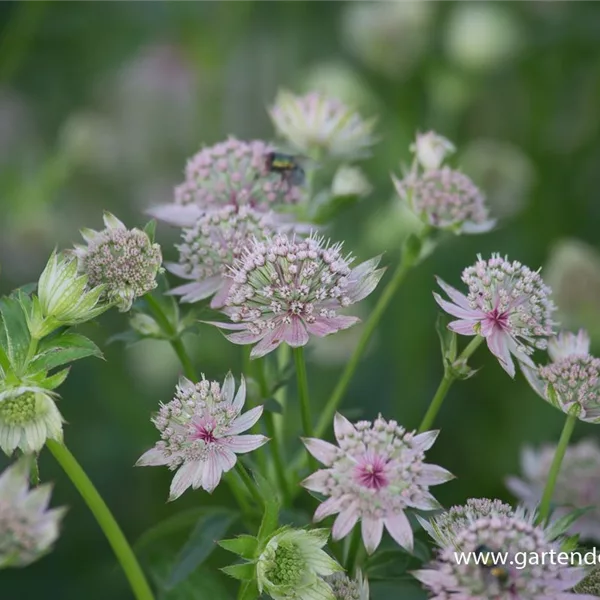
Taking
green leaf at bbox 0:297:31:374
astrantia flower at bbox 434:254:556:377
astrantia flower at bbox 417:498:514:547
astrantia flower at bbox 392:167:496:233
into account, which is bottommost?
astrantia flower at bbox 417:498:514:547

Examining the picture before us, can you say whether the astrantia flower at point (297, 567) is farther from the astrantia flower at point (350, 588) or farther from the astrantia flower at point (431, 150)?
the astrantia flower at point (431, 150)

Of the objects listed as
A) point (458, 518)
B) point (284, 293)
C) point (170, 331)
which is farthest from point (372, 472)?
point (170, 331)

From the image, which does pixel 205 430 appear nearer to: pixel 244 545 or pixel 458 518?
pixel 244 545

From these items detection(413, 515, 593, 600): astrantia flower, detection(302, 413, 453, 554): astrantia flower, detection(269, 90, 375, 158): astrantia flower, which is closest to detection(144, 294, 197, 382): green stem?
detection(302, 413, 453, 554): astrantia flower

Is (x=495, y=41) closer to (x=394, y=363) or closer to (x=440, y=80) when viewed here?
(x=440, y=80)

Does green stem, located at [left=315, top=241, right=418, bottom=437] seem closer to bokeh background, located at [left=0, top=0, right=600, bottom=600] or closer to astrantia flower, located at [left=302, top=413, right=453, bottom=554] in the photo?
astrantia flower, located at [left=302, top=413, right=453, bottom=554]

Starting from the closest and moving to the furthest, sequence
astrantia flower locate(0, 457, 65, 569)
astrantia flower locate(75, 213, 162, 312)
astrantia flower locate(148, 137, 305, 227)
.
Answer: astrantia flower locate(0, 457, 65, 569) → astrantia flower locate(75, 213, 162, 312) → astrantia flower locate(148, 137, 305, 227)
